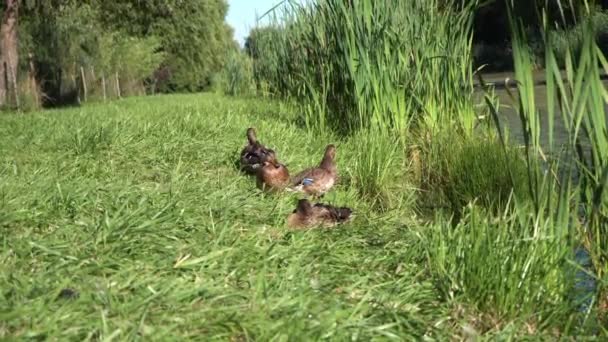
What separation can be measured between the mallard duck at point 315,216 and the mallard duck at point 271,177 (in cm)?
99

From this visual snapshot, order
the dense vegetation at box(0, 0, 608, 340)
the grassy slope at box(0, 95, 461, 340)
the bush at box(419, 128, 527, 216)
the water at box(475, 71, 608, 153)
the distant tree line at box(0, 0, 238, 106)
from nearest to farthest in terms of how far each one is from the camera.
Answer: the grassy slope at box(0, 95, 461, 340) → the dense vegetation at box(0, 0, 608, 340) → the bush at box(419, 128, 527, 216) → the water at box(475, 71, 608, 153) → the distant tree line at box(0, 0, 238, 106)

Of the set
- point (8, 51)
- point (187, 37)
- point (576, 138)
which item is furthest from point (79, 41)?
point (576, 138)

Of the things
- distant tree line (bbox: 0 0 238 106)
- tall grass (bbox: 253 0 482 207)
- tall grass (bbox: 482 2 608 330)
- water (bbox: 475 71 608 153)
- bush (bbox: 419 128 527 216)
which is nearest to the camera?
tall grass (bbox: 482 2 608 330)

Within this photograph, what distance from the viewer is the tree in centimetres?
1952

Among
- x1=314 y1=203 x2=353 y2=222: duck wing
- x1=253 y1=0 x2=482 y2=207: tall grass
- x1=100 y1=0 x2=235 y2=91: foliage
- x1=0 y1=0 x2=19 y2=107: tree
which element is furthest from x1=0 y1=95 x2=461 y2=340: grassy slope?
x1=100 y1=0 x2=235 y2=91: foliage

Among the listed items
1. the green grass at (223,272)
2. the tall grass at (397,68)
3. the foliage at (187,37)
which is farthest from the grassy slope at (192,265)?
the foliage at (187,37)

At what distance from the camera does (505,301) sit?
118 inches

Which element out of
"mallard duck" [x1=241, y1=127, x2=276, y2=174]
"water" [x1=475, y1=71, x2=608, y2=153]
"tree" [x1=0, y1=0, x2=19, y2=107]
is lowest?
"water" [x1=475, y1=71, x2=608, y2=153]

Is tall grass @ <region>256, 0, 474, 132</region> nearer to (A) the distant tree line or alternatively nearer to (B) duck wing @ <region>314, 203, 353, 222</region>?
(B) duck wing @ <region>314, 203, 353, 222</region>

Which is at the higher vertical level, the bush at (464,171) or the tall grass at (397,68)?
the tall grass at (397,68)

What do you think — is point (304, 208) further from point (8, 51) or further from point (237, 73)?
point (8, 51)

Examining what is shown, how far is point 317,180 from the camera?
5.42m

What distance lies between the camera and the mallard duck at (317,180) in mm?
5359

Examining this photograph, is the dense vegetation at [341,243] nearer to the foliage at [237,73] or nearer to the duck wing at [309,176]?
the duck wing at [309,176]
